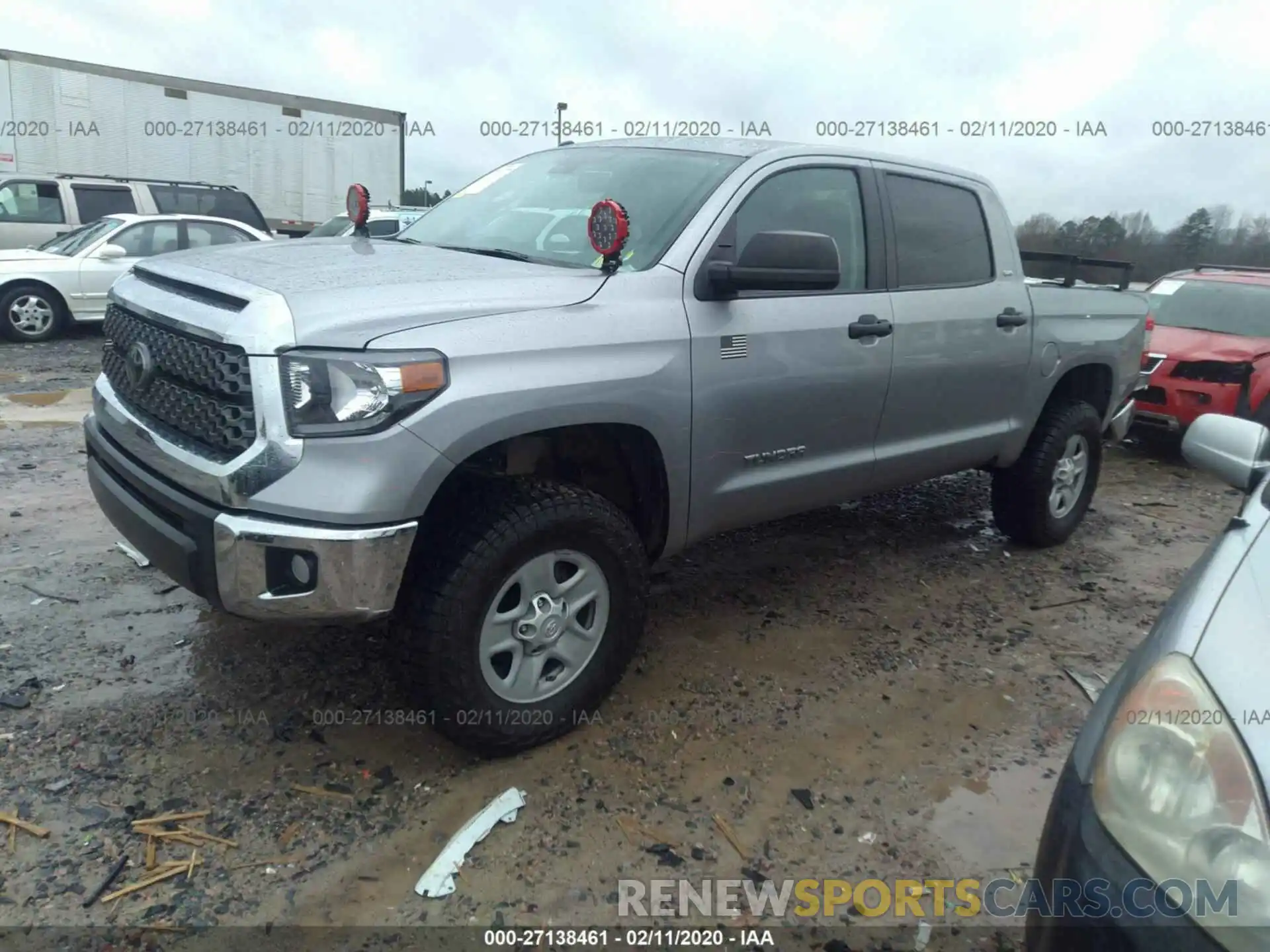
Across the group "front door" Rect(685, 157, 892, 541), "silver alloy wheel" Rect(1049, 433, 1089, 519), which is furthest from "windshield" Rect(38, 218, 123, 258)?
"silver alloy wheel" Rect(1049, 433, 1089, 519)

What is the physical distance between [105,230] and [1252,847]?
1142 cm

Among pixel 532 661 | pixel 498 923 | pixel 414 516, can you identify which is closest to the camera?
pixel 498 923

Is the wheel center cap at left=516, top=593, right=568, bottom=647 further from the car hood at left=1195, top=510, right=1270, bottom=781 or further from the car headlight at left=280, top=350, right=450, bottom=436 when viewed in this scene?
the car hood at left=1195, top=510, right=1270, bottom=781

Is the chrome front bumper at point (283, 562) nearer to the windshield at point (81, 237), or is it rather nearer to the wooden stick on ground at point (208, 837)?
the wooden stick on ground at point (208, 837)

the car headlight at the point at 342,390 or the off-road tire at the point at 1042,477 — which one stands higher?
the car headlight at the point at 342,390

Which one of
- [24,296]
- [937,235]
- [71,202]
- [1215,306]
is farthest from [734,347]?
[71,202]

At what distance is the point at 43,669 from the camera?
313cm

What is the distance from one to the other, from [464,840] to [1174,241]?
Answer: 9.74 metres

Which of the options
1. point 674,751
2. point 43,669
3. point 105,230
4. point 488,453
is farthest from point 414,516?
point 105,230

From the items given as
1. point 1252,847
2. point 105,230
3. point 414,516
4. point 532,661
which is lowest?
point 532,661

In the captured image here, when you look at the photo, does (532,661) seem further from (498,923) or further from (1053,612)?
(1053,612)

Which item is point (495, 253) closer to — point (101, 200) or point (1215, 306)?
point (1215, 306)

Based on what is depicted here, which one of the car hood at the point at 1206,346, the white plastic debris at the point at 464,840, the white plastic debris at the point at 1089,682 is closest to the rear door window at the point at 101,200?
the white plastic debris at the point at 464,840

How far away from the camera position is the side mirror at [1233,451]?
2.30 meters
